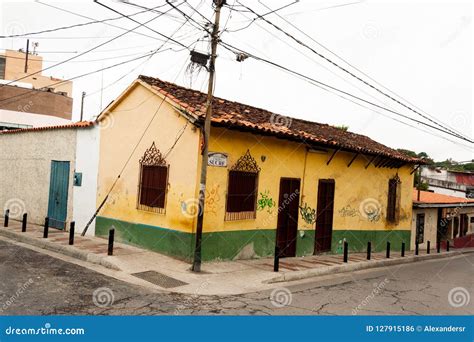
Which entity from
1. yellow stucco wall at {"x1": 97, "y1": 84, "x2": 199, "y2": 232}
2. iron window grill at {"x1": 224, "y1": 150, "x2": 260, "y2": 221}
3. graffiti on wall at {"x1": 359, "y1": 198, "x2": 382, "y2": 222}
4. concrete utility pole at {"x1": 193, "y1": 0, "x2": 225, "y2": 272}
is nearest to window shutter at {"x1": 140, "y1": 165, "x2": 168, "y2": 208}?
yellow stucco wall at {"x1": 97, "y1": 84, "x2": 199, "y2": 232}

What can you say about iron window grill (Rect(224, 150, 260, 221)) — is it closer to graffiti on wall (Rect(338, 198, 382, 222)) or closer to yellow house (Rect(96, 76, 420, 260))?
yellow house (Rect(96, 76, 420, 260))

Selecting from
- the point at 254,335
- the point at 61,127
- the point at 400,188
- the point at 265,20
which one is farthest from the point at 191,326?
the point at 400,188

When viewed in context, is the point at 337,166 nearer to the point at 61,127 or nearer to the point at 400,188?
the point at 400,188

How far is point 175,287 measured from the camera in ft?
26.4

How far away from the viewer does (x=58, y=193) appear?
14352 millimetres

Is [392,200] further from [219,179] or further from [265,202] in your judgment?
[219,179]

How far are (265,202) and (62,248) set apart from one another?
5.79 meters

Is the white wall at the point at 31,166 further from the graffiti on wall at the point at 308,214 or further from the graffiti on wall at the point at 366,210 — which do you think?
the graffiti on wall at the point at 366,210

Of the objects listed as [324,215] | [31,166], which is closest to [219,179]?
[324,215]

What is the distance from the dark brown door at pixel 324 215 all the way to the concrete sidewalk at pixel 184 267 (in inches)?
37.2

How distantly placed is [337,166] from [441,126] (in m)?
3.78

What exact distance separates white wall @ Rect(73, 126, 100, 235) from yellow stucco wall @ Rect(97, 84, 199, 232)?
1.05 feet

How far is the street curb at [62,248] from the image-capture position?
31.2 feet

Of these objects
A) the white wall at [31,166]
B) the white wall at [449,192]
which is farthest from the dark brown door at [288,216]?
the white wall at [449,192]
